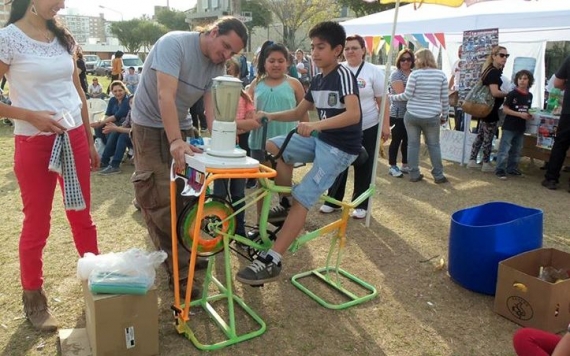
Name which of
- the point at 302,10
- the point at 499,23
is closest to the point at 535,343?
the point at 499,23

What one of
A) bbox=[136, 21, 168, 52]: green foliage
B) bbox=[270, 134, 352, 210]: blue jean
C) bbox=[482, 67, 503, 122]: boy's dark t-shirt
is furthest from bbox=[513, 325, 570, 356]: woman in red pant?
bbox=[136, 21, 168, 52]: green foliage

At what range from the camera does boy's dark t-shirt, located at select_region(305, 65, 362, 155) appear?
2.95 meters

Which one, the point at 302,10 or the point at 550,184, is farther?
the point at 302,10

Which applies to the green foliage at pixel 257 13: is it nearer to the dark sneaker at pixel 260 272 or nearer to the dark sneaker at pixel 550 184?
the dark sneaker at pixel 550 184

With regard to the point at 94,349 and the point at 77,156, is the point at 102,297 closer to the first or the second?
the point at 94,349

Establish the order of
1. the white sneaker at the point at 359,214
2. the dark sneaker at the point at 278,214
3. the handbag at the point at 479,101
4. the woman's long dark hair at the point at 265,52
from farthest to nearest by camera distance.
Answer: the handbag at the point at 479,101 < the white sneaker at the point at 359,214 < the woman's long dark hair at the point at 265,52 < the dark sneaker at the point at 278,214

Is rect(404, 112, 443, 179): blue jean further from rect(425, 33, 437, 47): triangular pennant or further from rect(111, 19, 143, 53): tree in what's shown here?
rect(111, 19, 143, 53): tree

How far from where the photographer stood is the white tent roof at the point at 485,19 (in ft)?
21.4

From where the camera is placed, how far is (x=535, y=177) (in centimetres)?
695

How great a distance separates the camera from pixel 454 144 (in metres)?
7.86

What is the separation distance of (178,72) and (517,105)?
554cm

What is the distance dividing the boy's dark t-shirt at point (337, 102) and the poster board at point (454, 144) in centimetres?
506

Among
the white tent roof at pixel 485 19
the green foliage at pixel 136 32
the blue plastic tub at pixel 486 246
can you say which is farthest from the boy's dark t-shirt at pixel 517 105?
the green foliage at pixel 136 32

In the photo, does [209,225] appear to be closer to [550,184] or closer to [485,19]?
[550,184]
